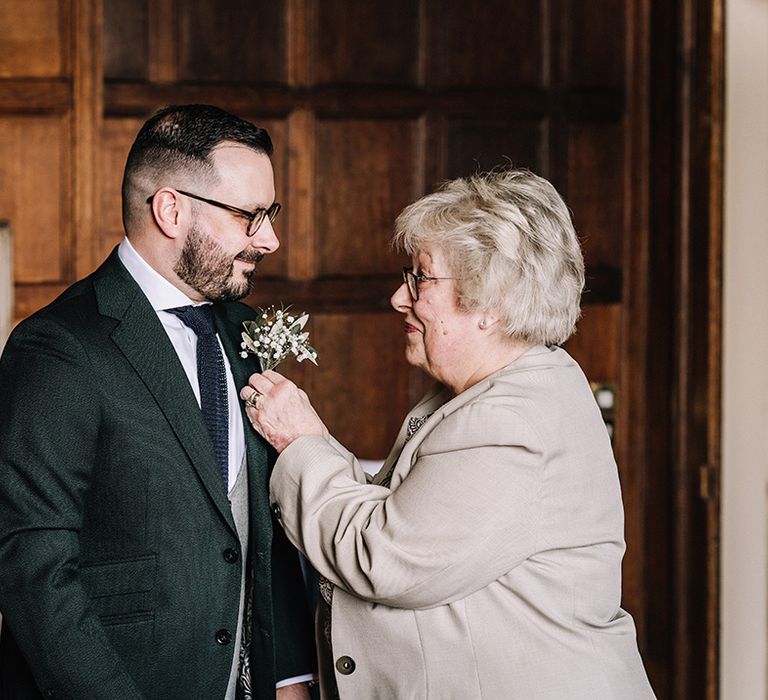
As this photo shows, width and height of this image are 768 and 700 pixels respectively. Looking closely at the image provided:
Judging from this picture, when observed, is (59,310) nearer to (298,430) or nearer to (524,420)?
(298,430)

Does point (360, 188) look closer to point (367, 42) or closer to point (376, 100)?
point (376, 100)

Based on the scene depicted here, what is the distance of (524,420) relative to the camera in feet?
6.46

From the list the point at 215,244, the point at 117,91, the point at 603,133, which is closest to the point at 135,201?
the point at 215,244

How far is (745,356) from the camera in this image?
11.8ft

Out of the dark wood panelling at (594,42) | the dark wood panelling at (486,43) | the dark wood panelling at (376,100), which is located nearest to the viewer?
the dark wood panelling at (376,100)

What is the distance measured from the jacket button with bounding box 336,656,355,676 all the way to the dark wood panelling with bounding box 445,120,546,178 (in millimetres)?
2102

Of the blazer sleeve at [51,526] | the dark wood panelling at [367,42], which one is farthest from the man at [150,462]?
the dark wood panelling at [367,42]

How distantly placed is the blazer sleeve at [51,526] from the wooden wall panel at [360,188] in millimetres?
1851

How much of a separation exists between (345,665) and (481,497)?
0.44m

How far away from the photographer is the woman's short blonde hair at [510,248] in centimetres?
206

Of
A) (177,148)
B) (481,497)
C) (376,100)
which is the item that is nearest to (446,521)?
(481,497)

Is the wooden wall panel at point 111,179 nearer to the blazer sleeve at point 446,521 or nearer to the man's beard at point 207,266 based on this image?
the man's beard at point 207,266

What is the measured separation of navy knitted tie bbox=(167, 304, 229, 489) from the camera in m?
2.15

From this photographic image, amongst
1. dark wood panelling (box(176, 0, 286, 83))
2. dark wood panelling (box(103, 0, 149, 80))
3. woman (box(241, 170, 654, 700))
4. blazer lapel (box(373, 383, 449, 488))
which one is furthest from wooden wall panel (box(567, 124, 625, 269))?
woman (box(241, 170, 654, 700))
